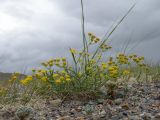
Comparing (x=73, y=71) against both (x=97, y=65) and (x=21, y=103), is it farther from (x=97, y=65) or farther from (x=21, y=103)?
(x=21, y=103)

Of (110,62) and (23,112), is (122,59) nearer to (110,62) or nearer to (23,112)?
(110,62)

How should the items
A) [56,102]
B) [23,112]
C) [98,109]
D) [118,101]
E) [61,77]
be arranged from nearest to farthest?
[23,112] → [98,109] → [118,101] → [56,102] → [61,77]

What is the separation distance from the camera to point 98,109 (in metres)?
4.82

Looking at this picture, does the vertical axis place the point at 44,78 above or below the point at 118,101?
above

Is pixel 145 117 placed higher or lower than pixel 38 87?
lower

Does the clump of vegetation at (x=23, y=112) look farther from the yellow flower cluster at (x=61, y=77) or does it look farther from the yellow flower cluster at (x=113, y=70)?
the yellow flower cluster at (x=113, y=70)

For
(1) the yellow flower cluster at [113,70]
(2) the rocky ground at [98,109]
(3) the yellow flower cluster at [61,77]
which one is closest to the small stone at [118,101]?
(2) the rocky ground at [98,109]

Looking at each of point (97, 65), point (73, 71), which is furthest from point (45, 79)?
point (97, 65)

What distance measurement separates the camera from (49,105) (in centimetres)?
538

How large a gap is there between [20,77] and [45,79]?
1.18 meters

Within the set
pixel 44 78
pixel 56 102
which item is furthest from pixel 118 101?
pixel 44 78

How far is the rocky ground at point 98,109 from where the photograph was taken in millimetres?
4305

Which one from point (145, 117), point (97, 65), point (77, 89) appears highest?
point (97, 65)

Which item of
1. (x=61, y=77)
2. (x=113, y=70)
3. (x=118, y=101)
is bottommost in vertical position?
(x=118, y=101)
